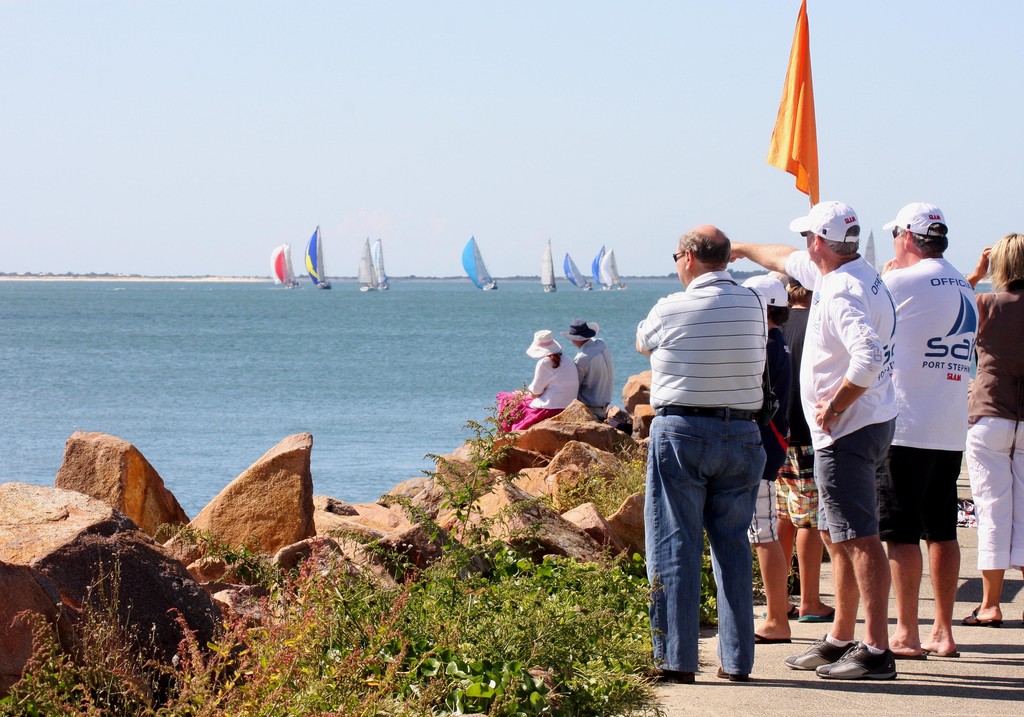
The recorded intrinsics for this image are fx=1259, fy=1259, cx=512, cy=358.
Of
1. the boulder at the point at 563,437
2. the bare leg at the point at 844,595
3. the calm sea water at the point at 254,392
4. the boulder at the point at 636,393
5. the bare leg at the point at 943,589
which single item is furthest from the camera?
the calm sea water at the point at 254,392

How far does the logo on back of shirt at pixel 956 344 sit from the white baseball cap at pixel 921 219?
1.11 ft

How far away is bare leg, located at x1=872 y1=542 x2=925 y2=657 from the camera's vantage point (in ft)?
18.4

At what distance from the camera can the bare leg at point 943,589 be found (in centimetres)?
572

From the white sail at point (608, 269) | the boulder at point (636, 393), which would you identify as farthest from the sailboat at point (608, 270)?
the boulder at point (636, 393)

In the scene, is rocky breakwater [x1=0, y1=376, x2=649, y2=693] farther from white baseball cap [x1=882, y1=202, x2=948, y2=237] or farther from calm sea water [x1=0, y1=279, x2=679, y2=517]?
calm sea water [x1=0, y1=279, x2=679, y2=517]

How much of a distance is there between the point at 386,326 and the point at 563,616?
2960 inches

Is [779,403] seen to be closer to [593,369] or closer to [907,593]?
[907,593]

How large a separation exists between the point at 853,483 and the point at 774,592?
0.95 metres

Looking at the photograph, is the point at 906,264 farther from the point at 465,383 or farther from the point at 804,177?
the point at 465,383

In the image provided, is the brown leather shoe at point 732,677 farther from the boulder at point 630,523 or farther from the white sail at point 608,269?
the white sail at point 608,269

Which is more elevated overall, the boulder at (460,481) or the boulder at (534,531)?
the boulder at (460,481)

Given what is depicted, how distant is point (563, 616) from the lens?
4941 mm

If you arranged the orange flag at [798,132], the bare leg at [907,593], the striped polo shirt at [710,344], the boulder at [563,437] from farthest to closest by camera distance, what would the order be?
the boulder at [563,437]
the orange flag at [798,132]
the bare leg at [907,593]
the striped polo shirt at [710,344]

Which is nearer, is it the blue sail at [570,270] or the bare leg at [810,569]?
the bare leg at [810,569]
